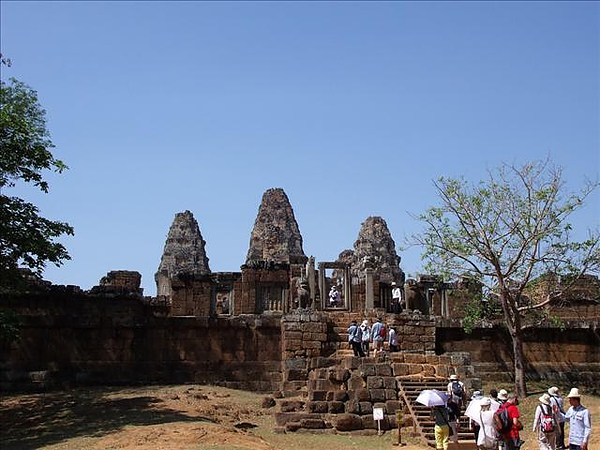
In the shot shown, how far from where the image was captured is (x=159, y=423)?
1759cm

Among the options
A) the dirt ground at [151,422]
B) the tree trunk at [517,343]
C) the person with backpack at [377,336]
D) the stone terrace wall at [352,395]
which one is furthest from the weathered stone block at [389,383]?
the tree trunk at [517,343]

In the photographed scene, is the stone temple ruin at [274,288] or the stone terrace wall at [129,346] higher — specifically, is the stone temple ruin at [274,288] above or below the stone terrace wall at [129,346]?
above

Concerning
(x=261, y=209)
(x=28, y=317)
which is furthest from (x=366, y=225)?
(x=28, y=317)

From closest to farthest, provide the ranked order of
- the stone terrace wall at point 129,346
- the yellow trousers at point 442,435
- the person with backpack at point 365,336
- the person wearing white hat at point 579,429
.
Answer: the person wearing white hat at point 579,429, the yellow trousers at point 442,435, the person with backpack at point 365,336, the stone terrace wall at point 129,346

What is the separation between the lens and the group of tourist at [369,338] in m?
21.4

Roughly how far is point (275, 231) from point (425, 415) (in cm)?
2951

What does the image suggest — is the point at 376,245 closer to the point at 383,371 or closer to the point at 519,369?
the point at 519,369

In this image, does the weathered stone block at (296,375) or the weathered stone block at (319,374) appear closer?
the weathered stone block at (319,374)

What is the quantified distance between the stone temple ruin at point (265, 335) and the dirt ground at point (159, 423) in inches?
55.0

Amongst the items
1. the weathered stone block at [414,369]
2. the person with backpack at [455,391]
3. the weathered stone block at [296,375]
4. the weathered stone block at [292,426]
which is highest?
the weathered stone block at [414,369]

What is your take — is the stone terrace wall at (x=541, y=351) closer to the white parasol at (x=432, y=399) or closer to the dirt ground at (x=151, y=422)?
the dirt ground at (x=151, y=422)

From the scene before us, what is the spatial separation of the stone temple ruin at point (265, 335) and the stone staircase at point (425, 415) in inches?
19.8

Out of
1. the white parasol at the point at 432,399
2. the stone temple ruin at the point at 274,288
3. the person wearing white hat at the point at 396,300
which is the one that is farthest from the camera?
the person wearing white hat at the point at 396,300

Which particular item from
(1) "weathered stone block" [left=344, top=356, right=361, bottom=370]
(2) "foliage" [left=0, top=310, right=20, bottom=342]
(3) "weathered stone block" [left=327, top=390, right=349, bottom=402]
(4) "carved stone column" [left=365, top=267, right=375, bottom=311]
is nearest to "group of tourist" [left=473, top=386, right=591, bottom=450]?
(3) "weathered stone block" [left=327, top=390, right=349, bottom=402]
